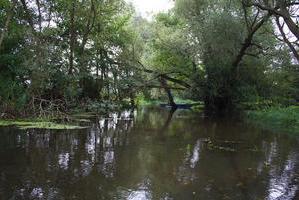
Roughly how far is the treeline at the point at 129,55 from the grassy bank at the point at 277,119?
335 cm

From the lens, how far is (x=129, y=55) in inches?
1248

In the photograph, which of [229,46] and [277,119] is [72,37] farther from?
[277,119]

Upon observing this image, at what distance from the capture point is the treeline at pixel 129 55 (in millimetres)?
21016

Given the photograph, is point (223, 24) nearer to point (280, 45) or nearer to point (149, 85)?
point (280, 45)

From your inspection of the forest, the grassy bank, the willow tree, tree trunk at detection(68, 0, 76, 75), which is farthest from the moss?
the willow tree

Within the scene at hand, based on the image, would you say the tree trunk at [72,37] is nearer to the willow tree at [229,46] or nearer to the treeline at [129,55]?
the treeline at [129,55]

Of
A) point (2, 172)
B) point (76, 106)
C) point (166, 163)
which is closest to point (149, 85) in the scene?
point (76, 106)

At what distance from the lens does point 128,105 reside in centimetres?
3466

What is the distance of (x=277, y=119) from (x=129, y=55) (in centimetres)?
1305

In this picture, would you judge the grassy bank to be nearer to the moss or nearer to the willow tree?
the willow tree

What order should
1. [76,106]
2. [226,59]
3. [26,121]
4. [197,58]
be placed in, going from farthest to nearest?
1. [197,58]
2. [226,59]
3. [76,106]
4. [26,121]

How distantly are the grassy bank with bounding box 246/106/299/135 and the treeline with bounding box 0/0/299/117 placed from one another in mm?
3349

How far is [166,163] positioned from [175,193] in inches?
109

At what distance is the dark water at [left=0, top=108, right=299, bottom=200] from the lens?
24.7ft
